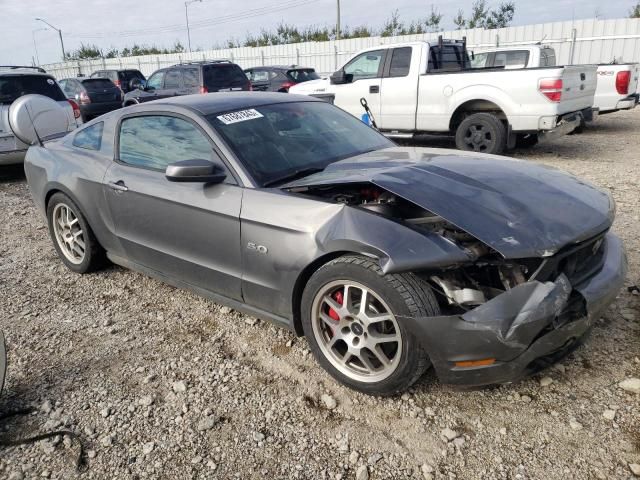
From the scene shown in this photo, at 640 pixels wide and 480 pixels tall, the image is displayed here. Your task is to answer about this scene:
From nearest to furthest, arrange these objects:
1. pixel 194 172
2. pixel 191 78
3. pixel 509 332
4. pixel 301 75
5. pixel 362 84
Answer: pixel 509 332, pixel 194 172, pixel 362 84, pixel 191 78, pixel 301 75

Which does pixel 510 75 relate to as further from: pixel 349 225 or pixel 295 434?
pixel 295 434

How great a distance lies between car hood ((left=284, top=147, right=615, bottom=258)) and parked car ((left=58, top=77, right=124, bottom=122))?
1438 centimetres

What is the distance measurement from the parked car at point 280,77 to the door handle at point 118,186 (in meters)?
11.4

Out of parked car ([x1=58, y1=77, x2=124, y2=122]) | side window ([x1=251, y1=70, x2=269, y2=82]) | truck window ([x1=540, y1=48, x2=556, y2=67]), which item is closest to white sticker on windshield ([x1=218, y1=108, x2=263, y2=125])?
truck window ([x1=540, y1=48, x2=556, y2=67])

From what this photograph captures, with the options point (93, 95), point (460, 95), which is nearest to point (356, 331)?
point (460, 95)

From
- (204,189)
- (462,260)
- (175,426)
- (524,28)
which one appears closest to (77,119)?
(204,189)

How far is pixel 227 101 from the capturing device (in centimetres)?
353

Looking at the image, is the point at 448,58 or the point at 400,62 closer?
the point at 400,62

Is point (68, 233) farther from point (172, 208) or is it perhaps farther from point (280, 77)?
point (280, 77)

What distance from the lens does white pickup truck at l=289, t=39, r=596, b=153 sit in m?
7.45

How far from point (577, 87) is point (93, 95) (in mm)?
13481

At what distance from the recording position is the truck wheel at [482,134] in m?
7.89

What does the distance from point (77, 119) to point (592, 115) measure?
29.6 ft

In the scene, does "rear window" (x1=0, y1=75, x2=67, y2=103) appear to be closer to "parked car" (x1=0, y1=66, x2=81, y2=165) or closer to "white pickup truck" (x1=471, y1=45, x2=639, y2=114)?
"parked car" (x1=0, y1=66, x2=81, y2=165)
